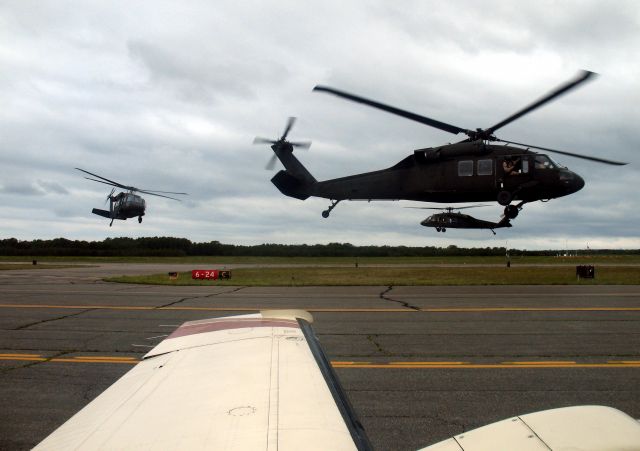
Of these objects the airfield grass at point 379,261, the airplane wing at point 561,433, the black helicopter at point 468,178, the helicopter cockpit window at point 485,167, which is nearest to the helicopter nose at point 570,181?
the black helicopter at point 468,178

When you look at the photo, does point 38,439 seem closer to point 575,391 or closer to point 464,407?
point 464,407

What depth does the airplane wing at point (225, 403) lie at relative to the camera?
2488 mm

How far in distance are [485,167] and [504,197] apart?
146 cm

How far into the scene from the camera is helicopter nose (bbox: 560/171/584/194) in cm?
2128

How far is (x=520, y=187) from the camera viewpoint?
21.2 m

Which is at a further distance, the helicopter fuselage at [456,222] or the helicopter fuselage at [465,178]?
the helicopter fuselage at [456,222]

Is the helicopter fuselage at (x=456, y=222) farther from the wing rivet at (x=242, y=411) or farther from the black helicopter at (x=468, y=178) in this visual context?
the wing rivet at (x=242, y=411)

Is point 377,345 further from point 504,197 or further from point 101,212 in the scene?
point 101,212

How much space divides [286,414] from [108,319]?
16.4m

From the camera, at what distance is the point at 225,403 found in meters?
3.06

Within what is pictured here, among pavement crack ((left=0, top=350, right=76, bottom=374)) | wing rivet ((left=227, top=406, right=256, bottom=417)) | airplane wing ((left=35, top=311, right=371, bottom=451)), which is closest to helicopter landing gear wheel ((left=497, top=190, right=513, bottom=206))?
pavement crack ((left=0, top=350, right=76, bottom=374))

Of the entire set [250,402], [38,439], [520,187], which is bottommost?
[38,439]

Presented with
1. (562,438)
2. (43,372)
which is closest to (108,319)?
(43,372)

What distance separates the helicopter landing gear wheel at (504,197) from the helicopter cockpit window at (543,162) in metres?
1.63
